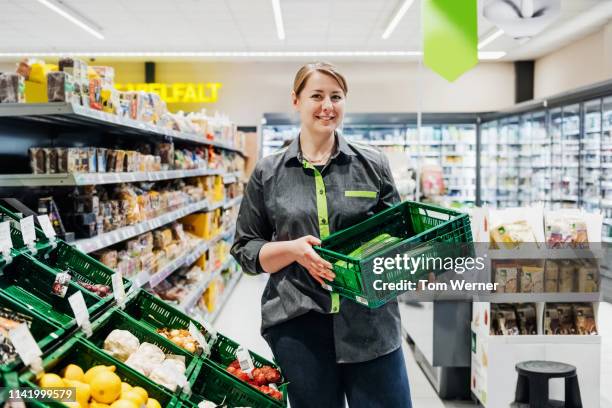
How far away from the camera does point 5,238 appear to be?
1883 millimetres

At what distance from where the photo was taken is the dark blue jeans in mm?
1744

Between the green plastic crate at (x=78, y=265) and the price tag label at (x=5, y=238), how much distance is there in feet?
1.12

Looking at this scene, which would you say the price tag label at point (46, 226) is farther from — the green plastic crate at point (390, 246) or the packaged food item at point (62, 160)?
the green plastic crate at point (390, 246)

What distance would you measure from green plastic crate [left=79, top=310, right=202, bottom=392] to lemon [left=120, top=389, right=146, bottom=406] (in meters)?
0.31

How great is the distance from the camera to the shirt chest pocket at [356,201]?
180 centimetres

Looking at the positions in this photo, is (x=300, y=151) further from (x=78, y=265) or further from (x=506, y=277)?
(x=506, y=277)

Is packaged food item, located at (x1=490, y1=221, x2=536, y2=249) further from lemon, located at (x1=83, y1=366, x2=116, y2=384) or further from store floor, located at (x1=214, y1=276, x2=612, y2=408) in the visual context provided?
lemon, located at (x1=83, y1=366, x2=116, y2=384)

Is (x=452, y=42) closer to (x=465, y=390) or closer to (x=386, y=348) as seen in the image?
(x=465, y=390)

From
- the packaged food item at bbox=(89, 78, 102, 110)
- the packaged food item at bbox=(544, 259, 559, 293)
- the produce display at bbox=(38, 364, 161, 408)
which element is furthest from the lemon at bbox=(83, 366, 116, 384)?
the packaged food item at bbox=(544, 259, 559, 293)

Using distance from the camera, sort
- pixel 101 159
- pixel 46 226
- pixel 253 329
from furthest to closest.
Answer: pixel 253 329, pixel 101 159, pixel 46 226

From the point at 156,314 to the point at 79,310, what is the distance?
1.90 feet

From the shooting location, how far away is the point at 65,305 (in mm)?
1979

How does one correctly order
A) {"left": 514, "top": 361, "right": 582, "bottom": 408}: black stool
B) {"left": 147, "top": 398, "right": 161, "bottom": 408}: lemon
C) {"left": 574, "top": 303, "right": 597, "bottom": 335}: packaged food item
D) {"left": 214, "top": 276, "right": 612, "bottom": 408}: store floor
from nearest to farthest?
{"left": 147, "top": 398, "right": 161, "bottom": 408}: lemon < {"left": 514, "top": 361, "right": 582, "bottom": 408}: black stool < {"left": 574, "top": 303, "right": 597, "bottom": 335}: packaged food item < {"left": 214, "top": 276, "right": 612, "bottom": 408}: store floor

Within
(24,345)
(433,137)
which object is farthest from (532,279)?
(433,137)
